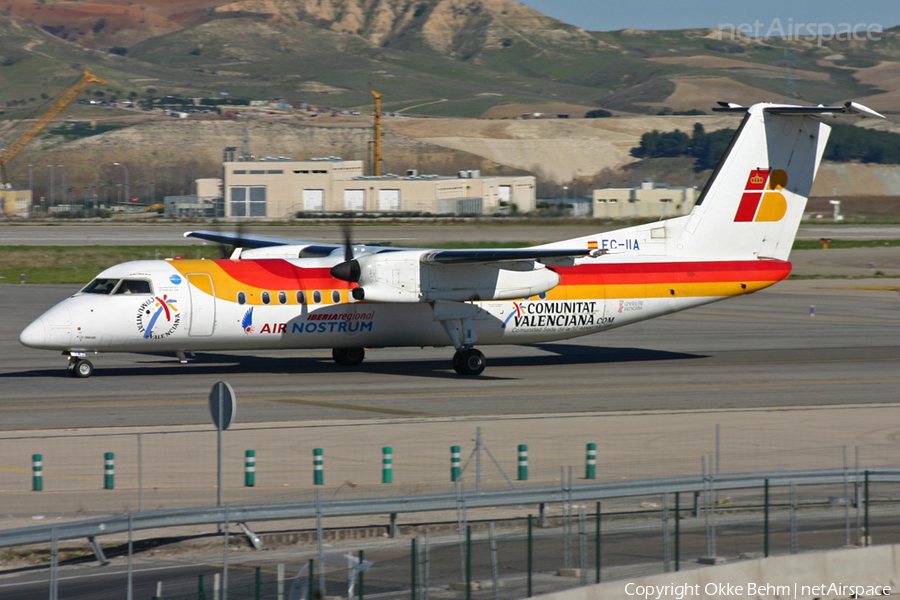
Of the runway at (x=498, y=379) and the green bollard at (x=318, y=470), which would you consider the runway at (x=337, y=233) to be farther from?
the green bollard at (x=318, y=470)

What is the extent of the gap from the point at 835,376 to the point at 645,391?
6021 mm

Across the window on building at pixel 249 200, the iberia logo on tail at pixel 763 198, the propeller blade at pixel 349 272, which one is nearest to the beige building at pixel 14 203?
the window on building at pixel 249 200

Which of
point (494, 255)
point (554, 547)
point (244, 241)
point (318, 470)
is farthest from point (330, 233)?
point (554, 547)

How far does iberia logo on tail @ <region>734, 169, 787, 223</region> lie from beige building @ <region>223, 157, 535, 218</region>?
7542 cm

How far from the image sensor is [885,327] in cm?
3531

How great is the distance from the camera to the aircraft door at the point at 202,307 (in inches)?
925

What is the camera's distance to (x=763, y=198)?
27.6m

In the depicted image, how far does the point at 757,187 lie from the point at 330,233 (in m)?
47.1

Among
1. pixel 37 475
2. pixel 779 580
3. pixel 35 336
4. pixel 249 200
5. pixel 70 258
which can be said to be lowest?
pixel 779 580

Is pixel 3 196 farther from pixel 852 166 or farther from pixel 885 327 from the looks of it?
pixel 852 166

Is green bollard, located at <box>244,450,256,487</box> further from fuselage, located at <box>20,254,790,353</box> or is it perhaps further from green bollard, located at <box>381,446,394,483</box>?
fuselage, located at <box>20,254,790,353</box>

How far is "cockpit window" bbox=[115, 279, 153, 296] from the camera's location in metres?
23.2

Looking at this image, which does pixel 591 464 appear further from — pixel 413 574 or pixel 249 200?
pixel 249 200

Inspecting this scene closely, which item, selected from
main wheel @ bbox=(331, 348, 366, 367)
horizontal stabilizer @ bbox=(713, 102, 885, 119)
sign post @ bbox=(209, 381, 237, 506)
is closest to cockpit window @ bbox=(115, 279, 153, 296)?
main wheel @ bbox=(331, 348, 366, 367)
